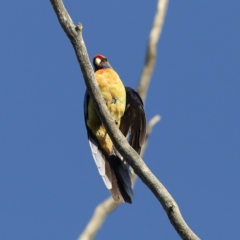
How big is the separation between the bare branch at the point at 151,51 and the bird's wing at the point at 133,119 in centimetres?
16

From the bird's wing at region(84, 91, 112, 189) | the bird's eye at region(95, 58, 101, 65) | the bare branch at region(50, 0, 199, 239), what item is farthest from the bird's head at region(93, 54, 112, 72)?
the bare branch at region(50, 0, 199, 239)

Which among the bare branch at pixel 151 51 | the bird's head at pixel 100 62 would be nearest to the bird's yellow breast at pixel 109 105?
the bare branch at pixel 151 51

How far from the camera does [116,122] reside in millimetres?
5223

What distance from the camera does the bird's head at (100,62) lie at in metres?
6.09

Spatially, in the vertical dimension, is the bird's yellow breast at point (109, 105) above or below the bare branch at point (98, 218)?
above

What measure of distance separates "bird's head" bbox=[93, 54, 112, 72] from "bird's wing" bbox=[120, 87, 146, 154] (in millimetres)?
790

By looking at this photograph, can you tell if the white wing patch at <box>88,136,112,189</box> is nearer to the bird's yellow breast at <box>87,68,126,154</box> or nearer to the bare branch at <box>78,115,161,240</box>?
the bird's yellow breast at <box>87,68,126,154</box>

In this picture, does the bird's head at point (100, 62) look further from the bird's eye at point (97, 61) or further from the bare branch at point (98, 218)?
the bare branch at point (98, 218)

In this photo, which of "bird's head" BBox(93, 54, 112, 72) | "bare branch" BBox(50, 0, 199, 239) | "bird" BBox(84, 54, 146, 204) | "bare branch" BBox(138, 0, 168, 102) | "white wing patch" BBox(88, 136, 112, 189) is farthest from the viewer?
"bird's head" BBox(93, 54, 112, 72)

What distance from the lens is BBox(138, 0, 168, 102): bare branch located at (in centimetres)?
528

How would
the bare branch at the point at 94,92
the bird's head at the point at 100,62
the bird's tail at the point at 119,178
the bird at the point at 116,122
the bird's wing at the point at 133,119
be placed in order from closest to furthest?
the bare branch at the point at 94,92
the bird's tail at the point at 119,178
the bird at the point at 116,122
the bird's wing at the point at 133,119
the bird's head at the point at 100,62

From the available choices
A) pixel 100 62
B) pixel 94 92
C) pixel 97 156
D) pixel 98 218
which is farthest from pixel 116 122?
pixel 94 92

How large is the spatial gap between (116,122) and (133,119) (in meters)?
0.17

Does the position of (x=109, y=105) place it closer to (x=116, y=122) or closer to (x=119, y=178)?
(x=116, y=122)
